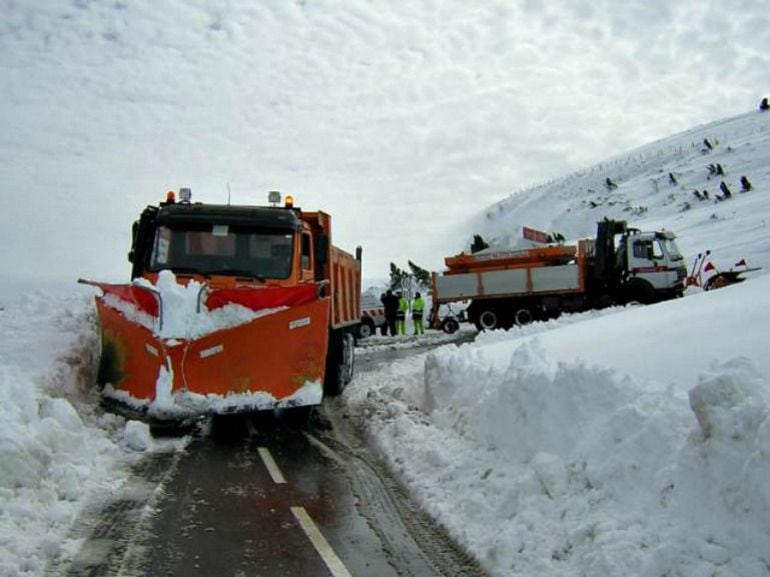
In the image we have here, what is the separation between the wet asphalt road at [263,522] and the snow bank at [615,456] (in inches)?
12.8

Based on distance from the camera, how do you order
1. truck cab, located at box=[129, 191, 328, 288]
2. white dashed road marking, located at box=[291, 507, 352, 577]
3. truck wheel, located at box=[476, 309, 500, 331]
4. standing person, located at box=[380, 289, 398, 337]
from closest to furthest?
white dashed road marking, located at box=[291, 507, 352, 577] < truck cab, located at box=[129, 191, 328, 288] < truck wheel, located at box=[476, 309, 500, 331] < standing person, located at box=[380, 289, 398, 337]

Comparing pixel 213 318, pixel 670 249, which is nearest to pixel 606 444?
pixel 213 318

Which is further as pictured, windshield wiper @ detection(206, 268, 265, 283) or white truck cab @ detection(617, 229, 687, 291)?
white truck cab @ detection(617, 229, 687, 291)

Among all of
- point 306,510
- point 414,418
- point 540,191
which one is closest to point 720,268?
point 414,418

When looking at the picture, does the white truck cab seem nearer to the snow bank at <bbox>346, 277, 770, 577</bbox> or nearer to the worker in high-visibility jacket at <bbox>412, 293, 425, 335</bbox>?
the worker in high-visibility jacket at <bbox>412, 293, 425, 335</bbox>

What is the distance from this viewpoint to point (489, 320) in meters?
25.5

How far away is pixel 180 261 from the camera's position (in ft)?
31.7

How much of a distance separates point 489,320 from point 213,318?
18.2 m

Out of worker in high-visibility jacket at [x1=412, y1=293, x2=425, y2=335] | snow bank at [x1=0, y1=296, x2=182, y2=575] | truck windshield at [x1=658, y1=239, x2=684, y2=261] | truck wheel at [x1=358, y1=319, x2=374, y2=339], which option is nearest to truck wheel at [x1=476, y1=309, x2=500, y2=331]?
worker in high-visibility jacket at [x1=412, y1=293, x2=425, y2=335]

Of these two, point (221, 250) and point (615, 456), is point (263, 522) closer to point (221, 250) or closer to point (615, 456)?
point (615, 456)

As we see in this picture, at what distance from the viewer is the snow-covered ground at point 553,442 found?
4.14m

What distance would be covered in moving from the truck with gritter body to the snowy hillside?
18.6 ft

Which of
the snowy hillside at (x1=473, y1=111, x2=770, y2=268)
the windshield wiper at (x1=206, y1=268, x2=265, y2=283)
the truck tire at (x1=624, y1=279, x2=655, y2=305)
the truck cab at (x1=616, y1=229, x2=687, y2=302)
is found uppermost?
the snowy hillside at (x1=473, y1=111, x2=770, y2=268)

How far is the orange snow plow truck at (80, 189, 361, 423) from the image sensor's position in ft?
26.3
